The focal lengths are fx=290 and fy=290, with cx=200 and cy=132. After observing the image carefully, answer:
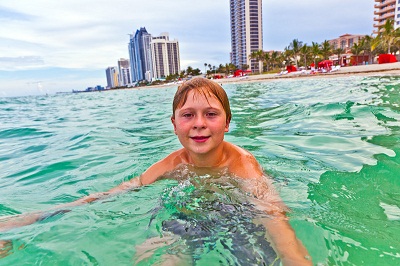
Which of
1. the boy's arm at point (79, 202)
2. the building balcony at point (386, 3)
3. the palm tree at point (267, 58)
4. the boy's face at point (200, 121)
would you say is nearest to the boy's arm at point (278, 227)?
the boy's face at point (200, 121)

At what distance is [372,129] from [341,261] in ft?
13.3

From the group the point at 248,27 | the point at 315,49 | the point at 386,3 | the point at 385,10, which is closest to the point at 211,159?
the point at 315,49

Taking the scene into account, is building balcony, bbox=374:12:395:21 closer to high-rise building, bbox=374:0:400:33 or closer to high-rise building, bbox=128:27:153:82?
high-rise building, bbox=374:0:400:33

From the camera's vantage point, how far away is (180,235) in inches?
75.4

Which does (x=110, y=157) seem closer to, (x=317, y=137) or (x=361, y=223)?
(x=317, y=137)

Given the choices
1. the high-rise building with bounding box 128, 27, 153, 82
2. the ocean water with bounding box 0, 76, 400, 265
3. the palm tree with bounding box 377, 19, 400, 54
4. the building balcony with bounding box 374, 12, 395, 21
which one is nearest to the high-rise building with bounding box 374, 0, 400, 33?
the building balcony with bounding box 374, 12, 395, 21

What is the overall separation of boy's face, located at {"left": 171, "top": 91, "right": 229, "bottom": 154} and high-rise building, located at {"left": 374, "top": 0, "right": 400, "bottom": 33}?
8874 centimetres

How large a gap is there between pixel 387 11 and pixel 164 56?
335 ft

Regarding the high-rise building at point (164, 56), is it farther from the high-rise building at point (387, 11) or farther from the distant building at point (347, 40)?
the high-rise building at point (387, 11)

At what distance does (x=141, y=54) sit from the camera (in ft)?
542

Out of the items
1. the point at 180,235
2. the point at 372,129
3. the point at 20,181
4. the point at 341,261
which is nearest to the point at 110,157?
the point at 20,181

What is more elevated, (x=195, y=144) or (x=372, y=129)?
(x=195, y=144)

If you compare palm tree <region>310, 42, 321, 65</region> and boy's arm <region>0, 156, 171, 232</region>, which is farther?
palm tree <region>310, 42, 321, 65</region>

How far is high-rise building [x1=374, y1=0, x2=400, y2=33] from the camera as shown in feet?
238
